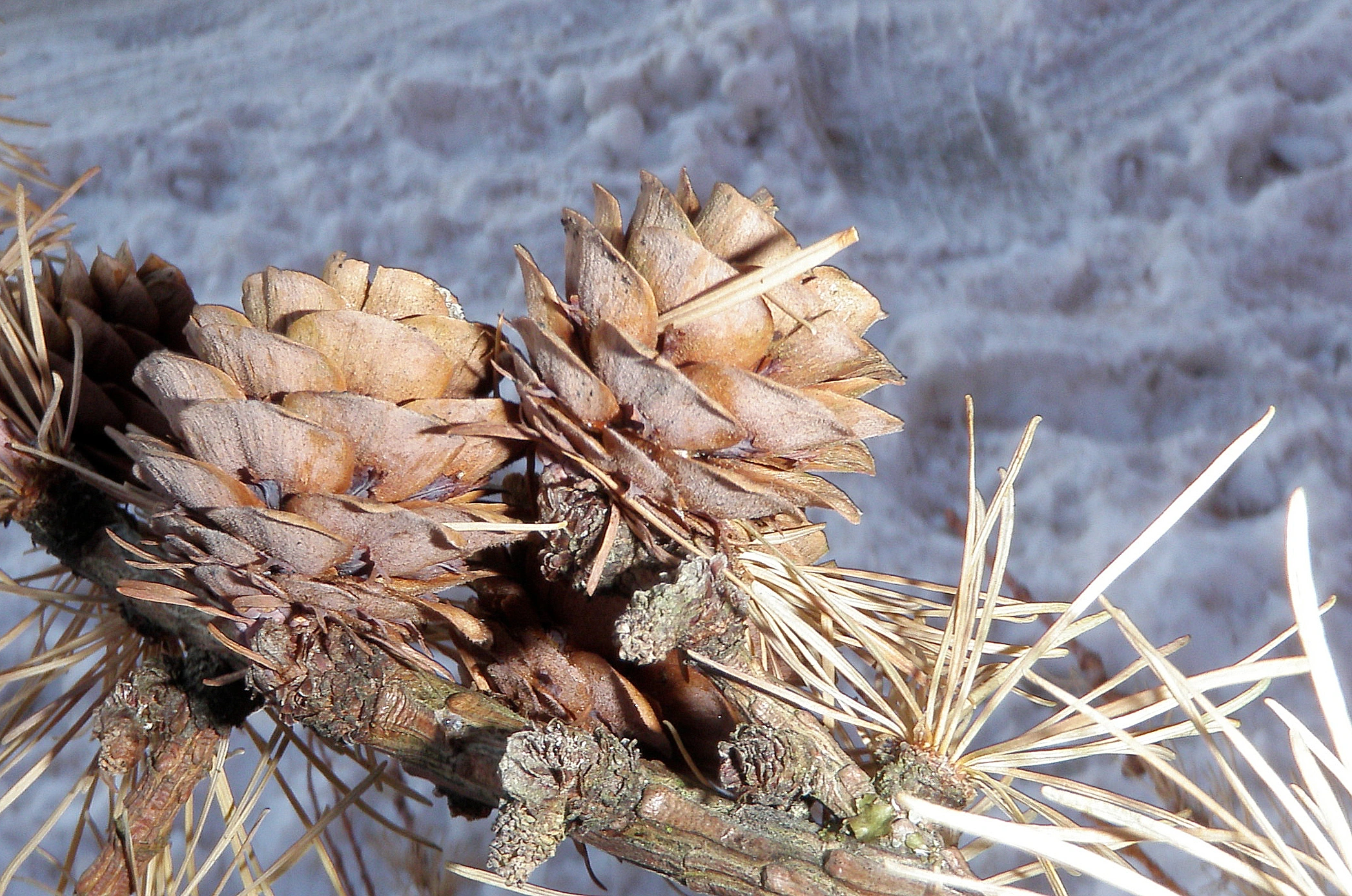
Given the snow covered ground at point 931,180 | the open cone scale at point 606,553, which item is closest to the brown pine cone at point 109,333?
the open cone scale at point 606,553

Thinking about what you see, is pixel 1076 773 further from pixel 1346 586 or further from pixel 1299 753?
pixel 1299 753

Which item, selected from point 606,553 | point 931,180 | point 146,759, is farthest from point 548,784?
point 931,180

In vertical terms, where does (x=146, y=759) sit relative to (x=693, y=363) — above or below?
below

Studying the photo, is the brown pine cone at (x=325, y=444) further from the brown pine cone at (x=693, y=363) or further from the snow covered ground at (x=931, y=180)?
the snow covered ground at (x=931, y=180)

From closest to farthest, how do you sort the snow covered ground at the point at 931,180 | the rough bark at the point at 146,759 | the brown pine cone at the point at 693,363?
the brown pine cone at the point at 693,363 → the rough bark at the point at 146,759 → the snow covered ground at the point at 931,180

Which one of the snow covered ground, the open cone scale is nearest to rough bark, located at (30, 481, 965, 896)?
the open cone scale

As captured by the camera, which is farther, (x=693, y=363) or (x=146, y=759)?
(x=146, y=759)

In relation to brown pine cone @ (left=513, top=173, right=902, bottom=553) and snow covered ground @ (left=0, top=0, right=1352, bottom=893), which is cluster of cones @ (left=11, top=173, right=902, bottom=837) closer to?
brown pine cone @ (left=513, top=173, right=902, bottom=553)

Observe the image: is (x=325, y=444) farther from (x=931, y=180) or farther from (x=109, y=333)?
(x=931, y=180)
